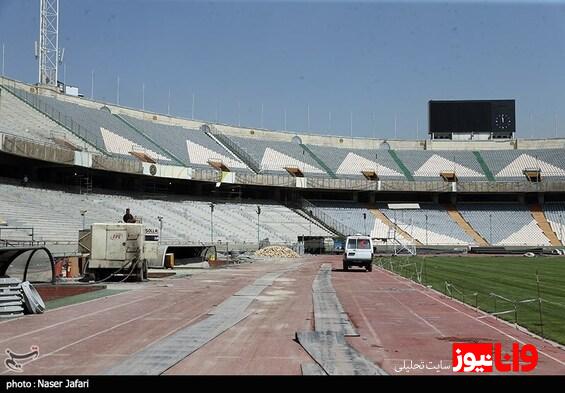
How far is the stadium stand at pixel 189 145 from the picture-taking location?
75.1 m

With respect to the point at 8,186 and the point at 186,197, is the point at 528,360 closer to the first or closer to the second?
the point at 8,186

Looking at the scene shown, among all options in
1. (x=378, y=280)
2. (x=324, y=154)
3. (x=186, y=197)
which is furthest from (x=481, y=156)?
(x=378, y=280)

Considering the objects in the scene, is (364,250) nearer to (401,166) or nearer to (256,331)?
(256,331)

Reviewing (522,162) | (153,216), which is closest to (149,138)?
(153,216)

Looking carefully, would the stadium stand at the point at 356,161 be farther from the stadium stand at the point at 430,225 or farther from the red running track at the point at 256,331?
the red running track at the point at 256,331

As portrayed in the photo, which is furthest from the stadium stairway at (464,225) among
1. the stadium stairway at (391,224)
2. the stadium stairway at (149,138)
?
the stadium stairway at (149,138)

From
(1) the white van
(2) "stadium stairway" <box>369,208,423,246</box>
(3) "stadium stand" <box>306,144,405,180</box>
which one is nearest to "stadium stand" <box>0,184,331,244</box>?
(2) "stadium stairway" <box>369,208,423,246</box>

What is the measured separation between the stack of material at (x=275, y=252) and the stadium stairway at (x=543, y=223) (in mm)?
35675

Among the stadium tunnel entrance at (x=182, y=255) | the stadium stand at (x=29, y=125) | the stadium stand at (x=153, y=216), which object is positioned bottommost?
the stadium tunnel entrance at (x=182, y=255)

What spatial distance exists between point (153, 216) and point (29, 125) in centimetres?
1394

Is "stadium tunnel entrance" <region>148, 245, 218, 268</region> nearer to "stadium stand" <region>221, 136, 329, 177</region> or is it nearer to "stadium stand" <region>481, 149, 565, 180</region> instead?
"stadium stand" <region>221, 136, 329, 177</region>

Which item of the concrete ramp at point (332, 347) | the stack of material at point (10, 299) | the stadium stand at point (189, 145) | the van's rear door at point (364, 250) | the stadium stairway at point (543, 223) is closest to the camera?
the concrete ramp at point (332, 347)

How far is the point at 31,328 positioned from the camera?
14414mm

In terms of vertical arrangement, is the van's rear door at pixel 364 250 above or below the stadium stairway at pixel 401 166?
below
